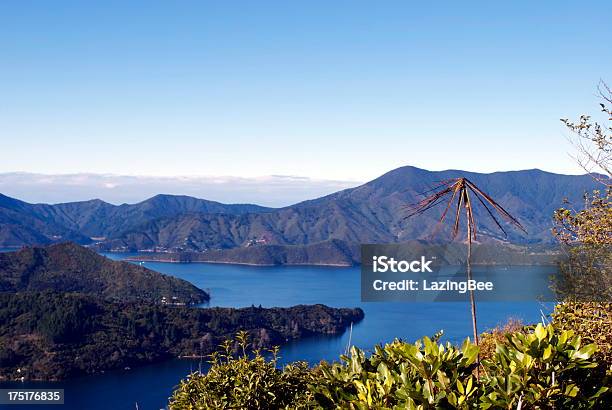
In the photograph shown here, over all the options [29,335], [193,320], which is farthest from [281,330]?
[29,335]

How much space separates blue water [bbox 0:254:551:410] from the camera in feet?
223

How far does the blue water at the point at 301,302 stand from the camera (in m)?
68.0

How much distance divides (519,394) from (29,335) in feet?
316

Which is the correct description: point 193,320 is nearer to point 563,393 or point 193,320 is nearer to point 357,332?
point 357,332

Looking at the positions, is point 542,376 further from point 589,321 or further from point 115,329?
point 115,329

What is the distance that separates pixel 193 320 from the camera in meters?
100

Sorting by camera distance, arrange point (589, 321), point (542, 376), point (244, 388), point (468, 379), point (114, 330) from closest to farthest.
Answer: point (468, 379) < point (542, 376) < point (244, 388) < point (589, 321) < point (114, 330)

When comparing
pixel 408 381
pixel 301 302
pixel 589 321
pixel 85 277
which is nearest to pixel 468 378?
pixel 408 381

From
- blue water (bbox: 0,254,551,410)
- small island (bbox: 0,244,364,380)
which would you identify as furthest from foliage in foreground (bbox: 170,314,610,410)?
small island (bbox: 0,244,364,380)

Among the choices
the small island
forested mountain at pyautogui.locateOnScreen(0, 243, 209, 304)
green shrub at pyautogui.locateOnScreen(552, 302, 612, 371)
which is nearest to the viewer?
green shrub at pyautogui.locateOnScreen(552, 302, 612, 371)

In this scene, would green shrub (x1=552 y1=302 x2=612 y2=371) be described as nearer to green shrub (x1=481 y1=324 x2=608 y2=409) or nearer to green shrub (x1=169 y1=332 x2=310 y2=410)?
green shrub (x1=481 y1=324 x2=608 y2=409)

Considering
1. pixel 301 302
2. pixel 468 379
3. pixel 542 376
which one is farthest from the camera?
pixel 301 302

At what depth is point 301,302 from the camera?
123 m

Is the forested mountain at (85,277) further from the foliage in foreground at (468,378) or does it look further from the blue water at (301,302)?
the foliage in foreground at (468,378)
